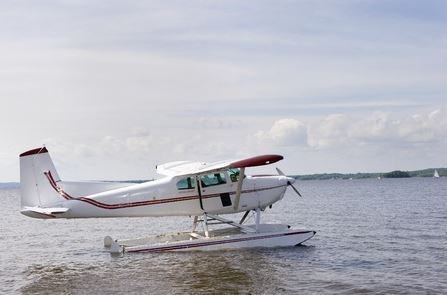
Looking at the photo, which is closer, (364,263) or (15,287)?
(15,287)

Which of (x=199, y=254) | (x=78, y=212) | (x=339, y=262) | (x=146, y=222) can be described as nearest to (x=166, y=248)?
(x=199, y=254)

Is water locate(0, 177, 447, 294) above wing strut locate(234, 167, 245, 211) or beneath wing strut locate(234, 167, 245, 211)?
beneath

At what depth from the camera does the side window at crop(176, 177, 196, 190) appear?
16125 millimetres

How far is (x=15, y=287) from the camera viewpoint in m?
12.1

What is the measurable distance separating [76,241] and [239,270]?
9544 millimetres

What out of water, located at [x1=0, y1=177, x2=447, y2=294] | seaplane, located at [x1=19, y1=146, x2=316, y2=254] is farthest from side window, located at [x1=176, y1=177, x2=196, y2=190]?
water, located at [x1=0, y1=177, x2=447, y2=294]

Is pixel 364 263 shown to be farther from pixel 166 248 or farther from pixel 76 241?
A: pixel 76 241

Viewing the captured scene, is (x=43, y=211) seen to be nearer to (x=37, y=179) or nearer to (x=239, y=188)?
(x=37, y=179)

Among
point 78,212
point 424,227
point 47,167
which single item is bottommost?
point 424,227

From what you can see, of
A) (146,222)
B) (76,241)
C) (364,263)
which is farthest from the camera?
(146,222)

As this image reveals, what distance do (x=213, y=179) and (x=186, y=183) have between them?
0.82m

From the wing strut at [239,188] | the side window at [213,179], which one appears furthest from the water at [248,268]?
the side window at [213,179]

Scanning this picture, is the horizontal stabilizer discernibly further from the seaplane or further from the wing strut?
the wing strut

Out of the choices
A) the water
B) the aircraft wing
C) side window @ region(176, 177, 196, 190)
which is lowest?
the water
